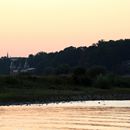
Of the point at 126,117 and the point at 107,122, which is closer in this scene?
the point at 107,122

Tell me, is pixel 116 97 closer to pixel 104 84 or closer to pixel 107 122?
pixel 104 84

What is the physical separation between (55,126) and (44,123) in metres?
3.87

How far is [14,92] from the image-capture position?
11475cm

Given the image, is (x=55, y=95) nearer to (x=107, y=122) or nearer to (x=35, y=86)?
(x=35, y=86)

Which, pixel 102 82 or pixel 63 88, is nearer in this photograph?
pixel 63 88

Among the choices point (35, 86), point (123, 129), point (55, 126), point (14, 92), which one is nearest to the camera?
point (123, 129)

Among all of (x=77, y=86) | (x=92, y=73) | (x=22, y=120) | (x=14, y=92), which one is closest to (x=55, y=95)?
(x=14, y=92)

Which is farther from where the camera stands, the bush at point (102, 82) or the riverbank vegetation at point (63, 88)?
the bush at point (102, 82)

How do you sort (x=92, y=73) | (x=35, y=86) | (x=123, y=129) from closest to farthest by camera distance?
(x=123, y=129) < (x=35, y=86) < (x=92, y=73)

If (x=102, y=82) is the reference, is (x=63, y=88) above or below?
below

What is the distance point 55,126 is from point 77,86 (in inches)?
3211

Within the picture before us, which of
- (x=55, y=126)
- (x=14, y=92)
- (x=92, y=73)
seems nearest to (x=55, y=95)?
(x=14, y=92)

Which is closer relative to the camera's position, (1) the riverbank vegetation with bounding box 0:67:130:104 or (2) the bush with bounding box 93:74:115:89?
(1) the riverbank vegetation with bounding box 0:67:130:104

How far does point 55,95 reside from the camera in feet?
377
